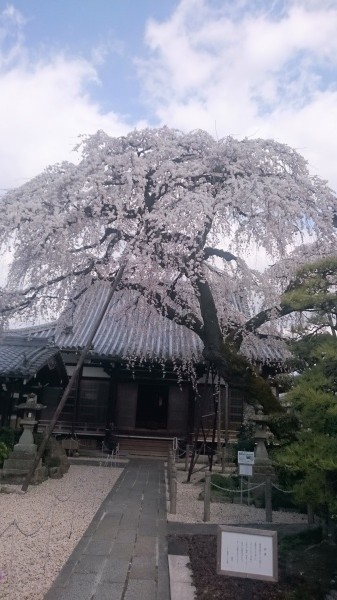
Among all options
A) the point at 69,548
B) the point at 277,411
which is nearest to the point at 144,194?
the point at 277,411

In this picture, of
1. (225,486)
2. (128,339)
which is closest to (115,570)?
(225,486)

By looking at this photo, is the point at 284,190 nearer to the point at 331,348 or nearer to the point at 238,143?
the point at 238,143

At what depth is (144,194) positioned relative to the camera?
881cm

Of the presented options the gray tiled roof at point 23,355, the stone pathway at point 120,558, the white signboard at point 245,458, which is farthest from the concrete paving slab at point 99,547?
the gray tiled roof at point 23,355

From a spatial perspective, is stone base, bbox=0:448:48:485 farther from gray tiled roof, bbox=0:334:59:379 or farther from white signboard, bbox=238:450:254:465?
white signboard, bbox=238:450:254:465

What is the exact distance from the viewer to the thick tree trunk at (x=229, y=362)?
865 centimetres

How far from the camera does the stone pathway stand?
14.9ft

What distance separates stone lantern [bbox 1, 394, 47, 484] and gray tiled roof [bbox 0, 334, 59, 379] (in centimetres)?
91

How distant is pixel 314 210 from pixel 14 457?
336 inches

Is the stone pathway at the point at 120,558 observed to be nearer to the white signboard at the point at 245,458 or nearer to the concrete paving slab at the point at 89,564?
the concrete paving slab at the point at 89,564

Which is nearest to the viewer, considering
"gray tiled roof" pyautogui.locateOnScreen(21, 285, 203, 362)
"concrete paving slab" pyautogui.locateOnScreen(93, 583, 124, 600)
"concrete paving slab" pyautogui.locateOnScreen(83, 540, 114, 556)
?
"concrete paving slab" pyautogui.locateOnScreen(93, 583, 124, 600)

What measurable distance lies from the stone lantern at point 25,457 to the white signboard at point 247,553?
300 inches

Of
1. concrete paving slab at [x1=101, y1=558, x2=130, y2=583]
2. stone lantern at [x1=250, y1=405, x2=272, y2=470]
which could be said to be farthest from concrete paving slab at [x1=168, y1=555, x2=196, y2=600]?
stone lantern at [x1=250, y1=405, x2=272, y2=470]

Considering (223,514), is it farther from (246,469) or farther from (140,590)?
(140,590)
